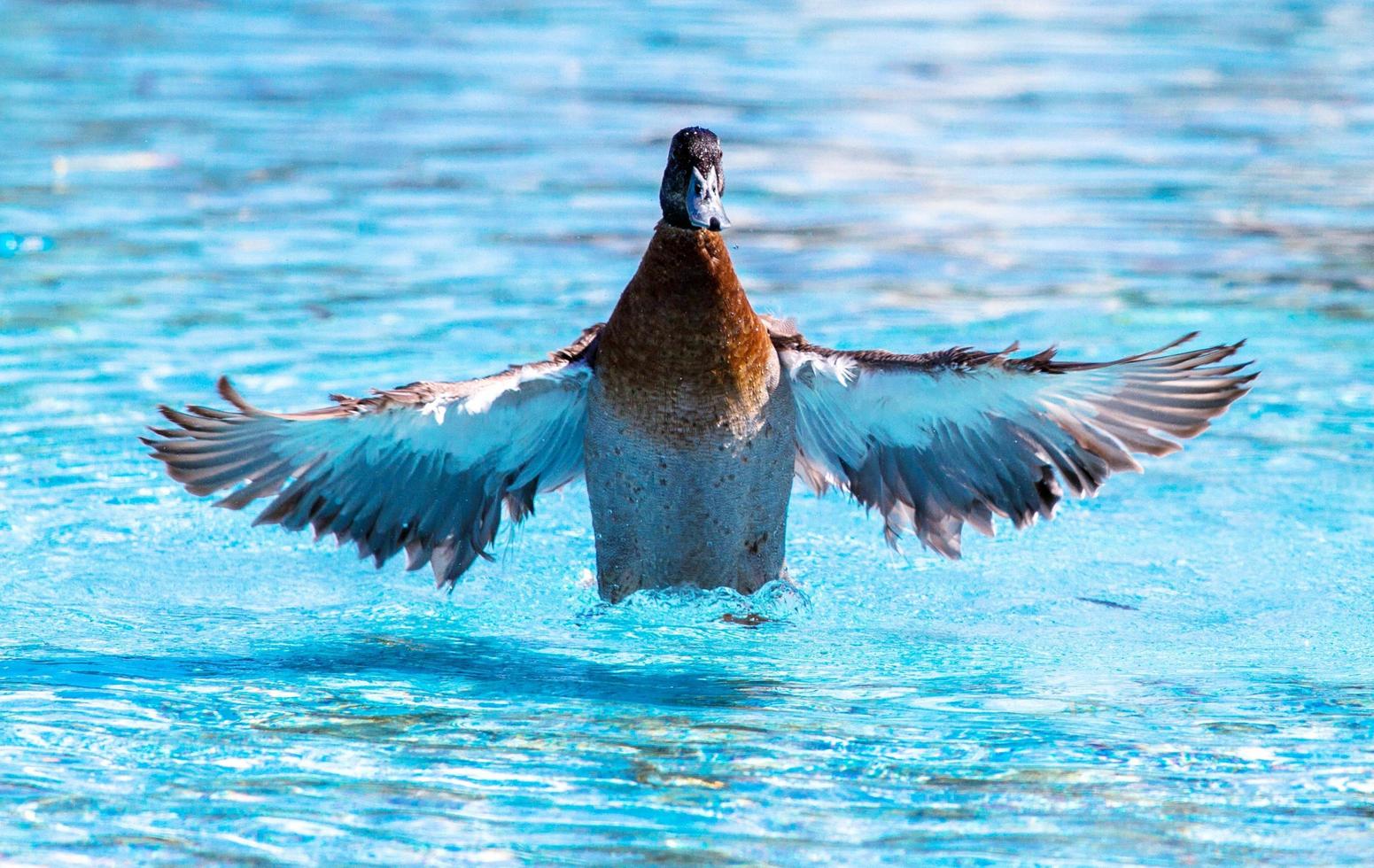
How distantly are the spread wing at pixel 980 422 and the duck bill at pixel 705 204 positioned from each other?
613 millimetres

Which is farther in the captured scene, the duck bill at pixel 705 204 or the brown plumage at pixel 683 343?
the brown plumage at pixel 683 343

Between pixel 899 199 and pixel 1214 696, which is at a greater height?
pixel 899 199

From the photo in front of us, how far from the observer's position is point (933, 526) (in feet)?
22.0

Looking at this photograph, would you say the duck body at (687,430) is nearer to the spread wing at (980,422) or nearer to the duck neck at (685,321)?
the duck neck at (685,321)

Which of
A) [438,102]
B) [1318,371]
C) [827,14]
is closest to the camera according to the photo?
[1318,371]

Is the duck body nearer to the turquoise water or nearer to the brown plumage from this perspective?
the brown plumage

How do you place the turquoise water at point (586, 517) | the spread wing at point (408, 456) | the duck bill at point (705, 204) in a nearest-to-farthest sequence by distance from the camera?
1. the turquoise water at point (586, 517)
2. the duck bill at point (705, 204)
3. the spread wing at point (408, 456)

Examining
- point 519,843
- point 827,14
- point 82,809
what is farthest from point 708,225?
point 827,14

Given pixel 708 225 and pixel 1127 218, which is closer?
pixel 708 225

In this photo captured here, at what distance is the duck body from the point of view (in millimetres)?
5992

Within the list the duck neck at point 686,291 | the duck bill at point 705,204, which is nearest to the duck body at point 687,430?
the duck neck at point 686,291

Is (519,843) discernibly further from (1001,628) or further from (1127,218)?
(1127,218)

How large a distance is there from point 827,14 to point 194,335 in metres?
Result: 12.4

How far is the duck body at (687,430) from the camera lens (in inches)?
236
